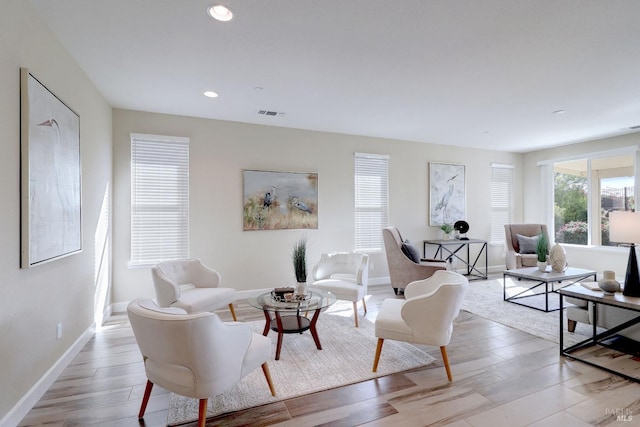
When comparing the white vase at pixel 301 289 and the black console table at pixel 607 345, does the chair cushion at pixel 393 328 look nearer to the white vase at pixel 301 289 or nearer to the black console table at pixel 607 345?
the white vase at pixel 301 289

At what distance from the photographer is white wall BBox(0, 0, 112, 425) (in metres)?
1.83

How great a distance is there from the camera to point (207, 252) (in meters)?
4.45

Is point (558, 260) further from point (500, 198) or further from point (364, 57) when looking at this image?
point (364, 57)

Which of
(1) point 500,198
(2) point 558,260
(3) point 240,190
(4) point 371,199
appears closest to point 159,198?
(3) point 240,190

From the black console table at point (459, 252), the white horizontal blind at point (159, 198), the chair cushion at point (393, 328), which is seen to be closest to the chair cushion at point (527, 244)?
the black console table at point (459, 252)

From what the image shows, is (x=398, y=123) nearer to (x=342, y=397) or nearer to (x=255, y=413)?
(x=342, y=397)

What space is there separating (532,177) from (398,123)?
13.7 feet

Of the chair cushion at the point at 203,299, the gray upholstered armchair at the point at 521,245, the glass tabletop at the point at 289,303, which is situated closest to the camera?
the glass tabletop at the point at 289,303

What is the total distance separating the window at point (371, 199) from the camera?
5.47 meters

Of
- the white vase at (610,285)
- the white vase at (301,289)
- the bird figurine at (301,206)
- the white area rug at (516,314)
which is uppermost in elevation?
the bird figurine at (301,206)

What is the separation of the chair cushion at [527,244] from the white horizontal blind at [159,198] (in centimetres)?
587

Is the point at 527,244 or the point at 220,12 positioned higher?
the point at 220,12

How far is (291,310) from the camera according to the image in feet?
8.77

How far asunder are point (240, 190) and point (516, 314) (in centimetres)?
409
